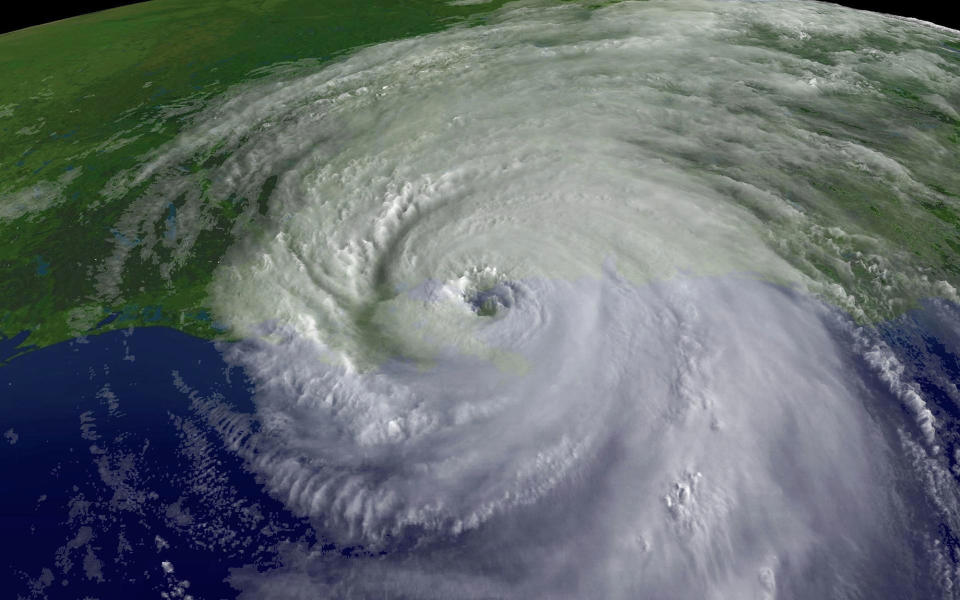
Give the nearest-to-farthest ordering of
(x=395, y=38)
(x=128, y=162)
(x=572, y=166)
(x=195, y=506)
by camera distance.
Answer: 1. (x=195, y=506)
2. (x=572, y=166)
3. (x=128, y=162)
4. (x=395, y=38)

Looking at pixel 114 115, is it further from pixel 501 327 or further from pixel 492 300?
pixel 501 327

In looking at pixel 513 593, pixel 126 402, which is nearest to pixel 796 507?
pixel 513 593

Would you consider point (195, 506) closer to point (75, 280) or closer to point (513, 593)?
point (513, 593)

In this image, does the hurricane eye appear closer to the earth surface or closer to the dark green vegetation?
the earth surface

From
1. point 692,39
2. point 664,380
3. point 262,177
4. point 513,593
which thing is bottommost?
point 513,593

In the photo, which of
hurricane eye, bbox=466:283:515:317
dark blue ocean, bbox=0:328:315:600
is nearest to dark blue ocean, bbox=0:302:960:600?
dark blue ocean, bbox=0:328:315:600

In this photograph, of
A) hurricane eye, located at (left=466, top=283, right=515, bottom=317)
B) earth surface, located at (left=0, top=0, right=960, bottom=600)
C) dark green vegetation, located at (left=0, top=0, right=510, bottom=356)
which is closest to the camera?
earth surface, located at (left=0, top=0, right=960, bottom=600)
